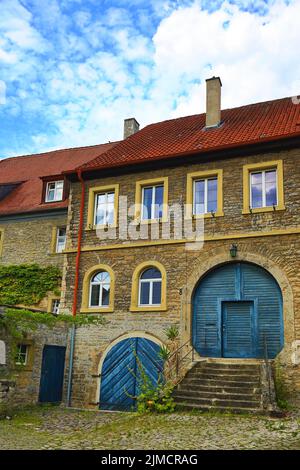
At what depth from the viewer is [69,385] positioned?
664 inches

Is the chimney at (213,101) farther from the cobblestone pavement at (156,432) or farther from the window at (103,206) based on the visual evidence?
the cobblestone pavement at (156,432)

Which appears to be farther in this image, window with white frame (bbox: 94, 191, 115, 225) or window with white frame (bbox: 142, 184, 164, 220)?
window with white frame (bbox: 94, 191, 115, 225)

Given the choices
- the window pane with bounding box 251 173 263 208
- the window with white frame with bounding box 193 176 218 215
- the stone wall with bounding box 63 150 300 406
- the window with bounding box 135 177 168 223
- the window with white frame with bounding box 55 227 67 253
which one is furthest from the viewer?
the window with white frame with bounding box 55 227 67 253

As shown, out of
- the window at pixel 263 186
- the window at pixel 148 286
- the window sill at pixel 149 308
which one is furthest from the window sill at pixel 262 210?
the window sill at pixel 149 308

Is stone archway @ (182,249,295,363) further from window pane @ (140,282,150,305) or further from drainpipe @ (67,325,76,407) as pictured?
drainpipe @ (67,325,76,407)

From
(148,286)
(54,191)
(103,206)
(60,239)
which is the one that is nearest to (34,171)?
(54,191)

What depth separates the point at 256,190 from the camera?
16188mm

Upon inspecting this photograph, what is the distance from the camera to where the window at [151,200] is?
17.5 meters

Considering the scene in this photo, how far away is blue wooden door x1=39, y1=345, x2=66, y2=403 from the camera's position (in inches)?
643

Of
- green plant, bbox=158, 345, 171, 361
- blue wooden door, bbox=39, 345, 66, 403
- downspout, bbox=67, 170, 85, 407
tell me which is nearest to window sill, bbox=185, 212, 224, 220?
downspout, bbox=67, 170, 85, 407

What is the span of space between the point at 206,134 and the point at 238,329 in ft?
24.3

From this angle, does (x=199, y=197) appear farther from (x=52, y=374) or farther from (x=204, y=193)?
(x=52, y=374)

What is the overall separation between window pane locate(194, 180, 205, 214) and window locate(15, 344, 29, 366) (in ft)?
23.3
